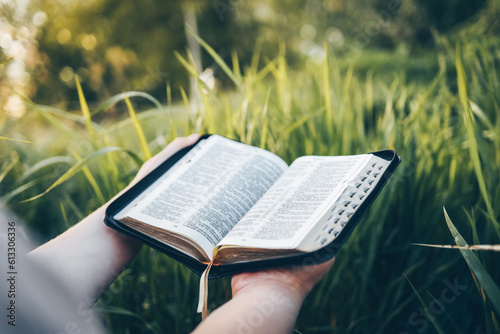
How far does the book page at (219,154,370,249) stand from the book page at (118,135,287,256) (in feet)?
0.14

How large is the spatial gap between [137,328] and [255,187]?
1.80 ft

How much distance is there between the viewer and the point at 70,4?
8.25 m

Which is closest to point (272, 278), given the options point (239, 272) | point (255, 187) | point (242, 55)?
point (239, 272)

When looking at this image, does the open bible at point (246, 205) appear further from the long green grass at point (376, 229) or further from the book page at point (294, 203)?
the long green grass at point (376, 229)

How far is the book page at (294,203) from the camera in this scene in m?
0.60

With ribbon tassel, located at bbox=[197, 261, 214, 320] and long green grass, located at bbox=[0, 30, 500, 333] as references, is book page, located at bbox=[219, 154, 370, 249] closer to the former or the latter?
ribbon tassel, located at bbox=[197, 261, 214, 320]

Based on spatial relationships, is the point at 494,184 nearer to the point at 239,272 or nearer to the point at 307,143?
the point at 307,143

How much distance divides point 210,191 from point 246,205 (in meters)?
0.08

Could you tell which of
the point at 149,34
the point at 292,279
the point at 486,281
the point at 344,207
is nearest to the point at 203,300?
the point at 292,279

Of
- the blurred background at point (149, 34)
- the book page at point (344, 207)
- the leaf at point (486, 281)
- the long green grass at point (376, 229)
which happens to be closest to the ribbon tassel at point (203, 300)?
the book page at point (344, 207)

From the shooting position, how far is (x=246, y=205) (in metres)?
0.79

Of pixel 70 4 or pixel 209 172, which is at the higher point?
Result: pixel 70 4

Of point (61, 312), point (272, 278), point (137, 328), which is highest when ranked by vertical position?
point (272, 278)

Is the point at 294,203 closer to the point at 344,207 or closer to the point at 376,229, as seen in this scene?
the point at 344,207
